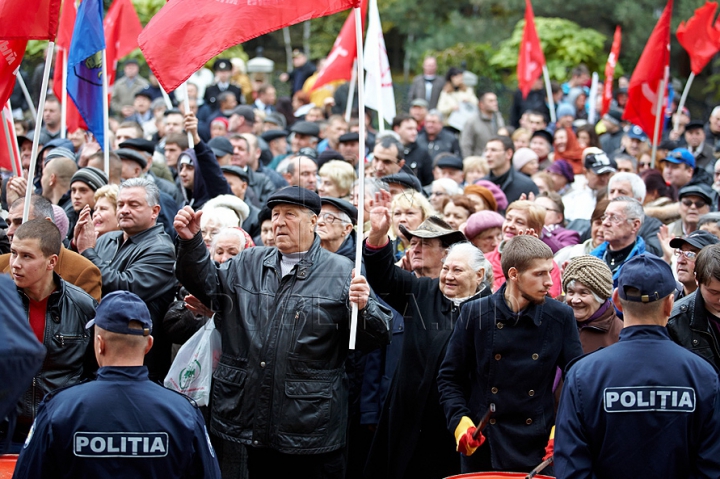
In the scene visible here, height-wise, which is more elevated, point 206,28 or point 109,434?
point 206,28

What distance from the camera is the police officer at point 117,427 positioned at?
13.0ft

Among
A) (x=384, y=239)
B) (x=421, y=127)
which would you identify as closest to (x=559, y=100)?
(x=421, y=127)

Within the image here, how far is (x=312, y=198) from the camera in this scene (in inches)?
226

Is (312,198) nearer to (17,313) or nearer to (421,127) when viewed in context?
(17,313)

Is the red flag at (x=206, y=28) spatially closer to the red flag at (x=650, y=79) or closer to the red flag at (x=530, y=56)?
the red flag at (x=650, y=79)

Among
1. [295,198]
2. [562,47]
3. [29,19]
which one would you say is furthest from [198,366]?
[562,47]

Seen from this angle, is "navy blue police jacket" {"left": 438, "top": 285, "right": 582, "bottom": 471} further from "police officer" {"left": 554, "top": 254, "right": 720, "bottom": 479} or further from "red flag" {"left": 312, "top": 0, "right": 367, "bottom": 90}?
"red flag" {"left": 312, "top": 0, "right": 367, "bottom": 90}

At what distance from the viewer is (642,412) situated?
13.5 feet

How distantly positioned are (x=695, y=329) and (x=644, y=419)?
1434 millimetres

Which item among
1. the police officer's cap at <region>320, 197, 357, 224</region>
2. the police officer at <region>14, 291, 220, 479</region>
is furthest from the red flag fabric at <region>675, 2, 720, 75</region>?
the police officer at <region>14, 291, 220, 479</region>

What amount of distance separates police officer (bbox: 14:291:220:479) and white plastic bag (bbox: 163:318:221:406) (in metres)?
1.74

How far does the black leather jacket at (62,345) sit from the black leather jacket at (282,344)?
630 millimetres

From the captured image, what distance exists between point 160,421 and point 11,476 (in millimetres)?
944

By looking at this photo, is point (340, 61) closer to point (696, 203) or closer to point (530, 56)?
point (530, 56)
